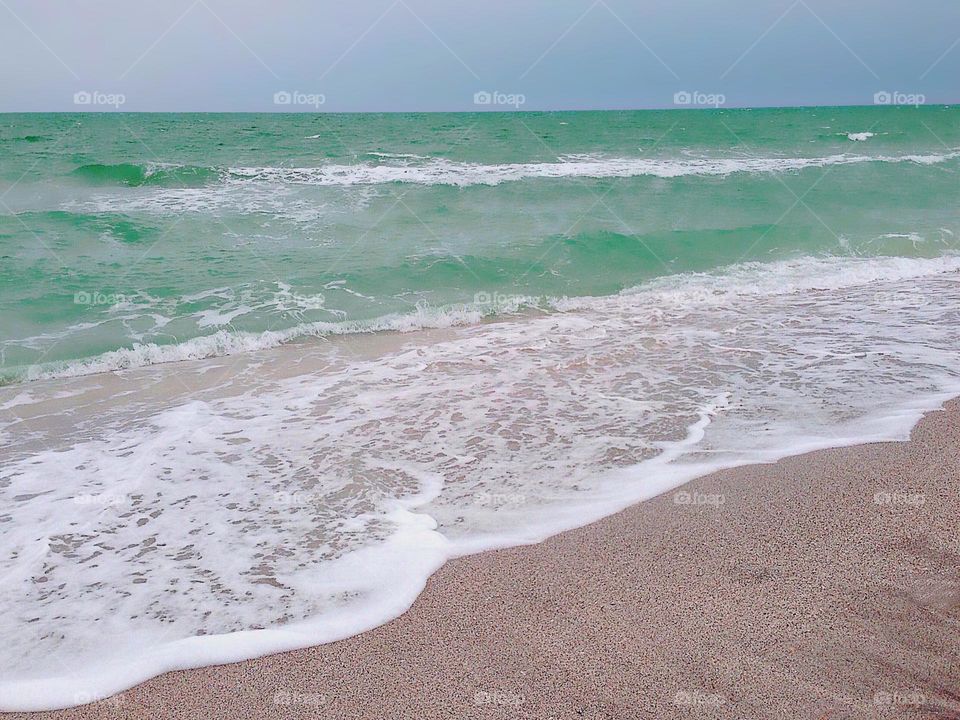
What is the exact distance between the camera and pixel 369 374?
6.50 metres

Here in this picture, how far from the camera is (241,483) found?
4.30 m

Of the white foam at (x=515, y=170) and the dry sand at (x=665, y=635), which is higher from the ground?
the white foam at (x=515, y=170)

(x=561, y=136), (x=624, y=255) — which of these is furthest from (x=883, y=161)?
(x=624, y=255)
